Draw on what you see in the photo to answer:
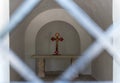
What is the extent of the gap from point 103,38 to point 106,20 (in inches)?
183

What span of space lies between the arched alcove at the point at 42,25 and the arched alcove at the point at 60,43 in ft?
1.32

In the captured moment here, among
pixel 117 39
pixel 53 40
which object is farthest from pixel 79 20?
pixel 53 40

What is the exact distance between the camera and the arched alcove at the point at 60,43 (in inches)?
329

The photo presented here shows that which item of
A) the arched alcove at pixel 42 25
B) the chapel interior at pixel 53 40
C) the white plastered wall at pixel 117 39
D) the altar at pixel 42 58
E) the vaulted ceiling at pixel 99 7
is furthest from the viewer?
the arched alcove at pixel 42 25

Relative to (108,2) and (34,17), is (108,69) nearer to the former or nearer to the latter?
(108,2)

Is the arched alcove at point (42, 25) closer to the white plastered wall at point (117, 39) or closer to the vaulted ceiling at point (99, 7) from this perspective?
the vaulted ceiling at point (99, 7)

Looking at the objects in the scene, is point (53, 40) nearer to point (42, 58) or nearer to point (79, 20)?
point (42, 58)

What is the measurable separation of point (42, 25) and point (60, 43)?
1.06 m

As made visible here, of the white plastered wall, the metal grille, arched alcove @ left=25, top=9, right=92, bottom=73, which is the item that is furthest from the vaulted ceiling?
the metal grille

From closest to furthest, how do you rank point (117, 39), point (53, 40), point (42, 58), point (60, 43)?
point (117, 39), point (42, 58), point (53, 40), point (60, 43)

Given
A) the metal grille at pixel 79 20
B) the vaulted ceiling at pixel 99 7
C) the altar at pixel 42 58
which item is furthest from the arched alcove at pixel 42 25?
the metal grille at pixel 79 20

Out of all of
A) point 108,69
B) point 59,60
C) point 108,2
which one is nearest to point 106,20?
point 108,2

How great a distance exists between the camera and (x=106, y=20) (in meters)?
5.48

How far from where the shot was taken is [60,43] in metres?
8.48
